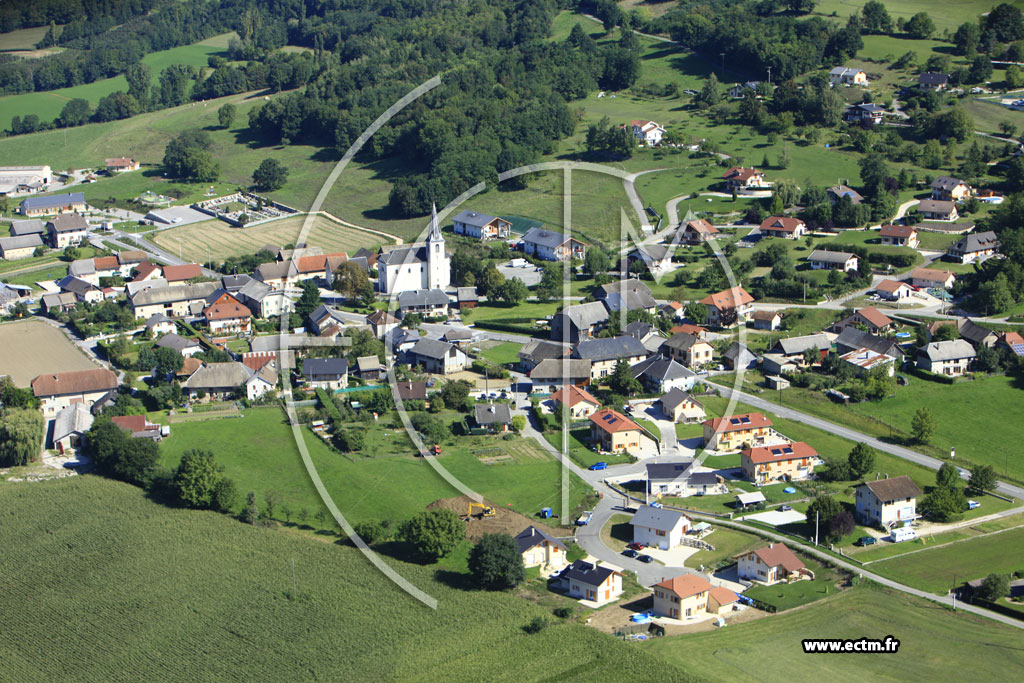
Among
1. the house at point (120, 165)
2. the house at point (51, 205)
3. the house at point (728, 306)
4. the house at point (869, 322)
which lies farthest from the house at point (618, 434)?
the house at point (120, 165)

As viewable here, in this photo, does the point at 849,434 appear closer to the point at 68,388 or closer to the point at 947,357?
the point at 947,357

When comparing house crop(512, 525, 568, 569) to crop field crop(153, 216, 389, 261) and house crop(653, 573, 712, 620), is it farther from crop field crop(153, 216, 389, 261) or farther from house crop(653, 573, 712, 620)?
crop field crop(153, 216, 389, 261)

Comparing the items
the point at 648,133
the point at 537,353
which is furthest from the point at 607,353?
the point at 648,133

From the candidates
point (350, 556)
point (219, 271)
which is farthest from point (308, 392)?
point (219, 271)

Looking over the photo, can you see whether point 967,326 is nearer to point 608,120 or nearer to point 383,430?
point 383,430

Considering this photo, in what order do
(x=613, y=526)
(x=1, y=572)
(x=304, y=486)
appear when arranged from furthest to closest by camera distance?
(x=304, y=486) < (x=613, y=526) < (x=1, y=572)

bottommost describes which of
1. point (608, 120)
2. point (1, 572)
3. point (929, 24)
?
point (1, 572)
